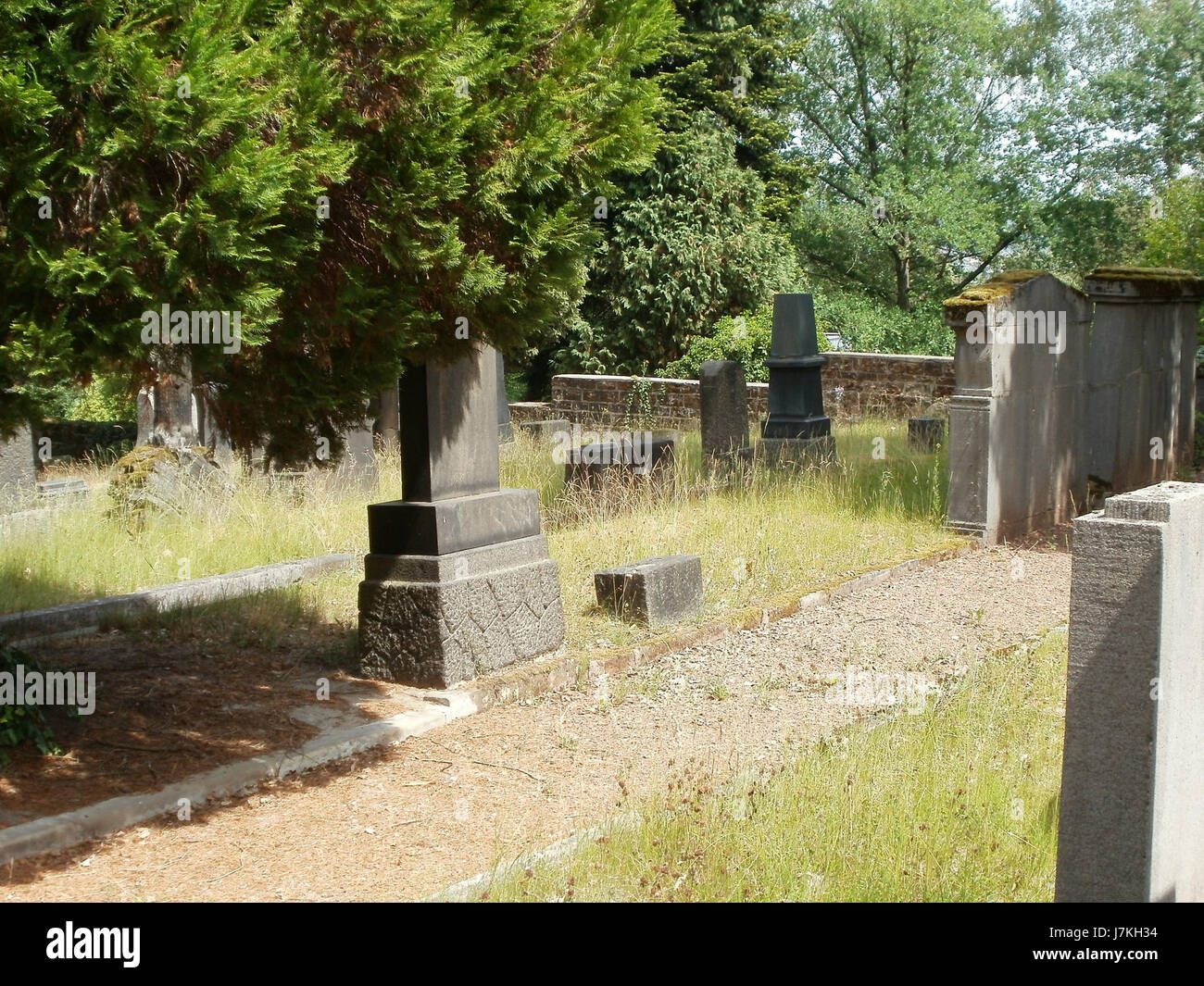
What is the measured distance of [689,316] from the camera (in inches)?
968

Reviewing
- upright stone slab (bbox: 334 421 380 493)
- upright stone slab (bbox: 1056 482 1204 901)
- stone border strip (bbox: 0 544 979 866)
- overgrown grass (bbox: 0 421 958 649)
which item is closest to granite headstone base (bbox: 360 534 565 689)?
stone border strip (bbox: 0 544 979 866)

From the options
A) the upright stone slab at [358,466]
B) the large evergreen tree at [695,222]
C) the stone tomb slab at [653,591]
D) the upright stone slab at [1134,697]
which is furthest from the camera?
the large evergreen tree at [695,222]

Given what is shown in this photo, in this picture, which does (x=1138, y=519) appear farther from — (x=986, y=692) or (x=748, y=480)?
(x=748, y=480)

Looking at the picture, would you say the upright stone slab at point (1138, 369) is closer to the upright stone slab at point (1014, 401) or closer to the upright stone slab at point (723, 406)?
the upright stone slab at point (1014, 401)

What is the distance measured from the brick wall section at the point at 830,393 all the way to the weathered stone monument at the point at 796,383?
8.95ft

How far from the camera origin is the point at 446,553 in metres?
6.75

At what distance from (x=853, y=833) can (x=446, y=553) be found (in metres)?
2.98

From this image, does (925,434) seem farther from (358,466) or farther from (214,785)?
(214,785)

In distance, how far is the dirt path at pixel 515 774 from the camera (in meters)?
4.56

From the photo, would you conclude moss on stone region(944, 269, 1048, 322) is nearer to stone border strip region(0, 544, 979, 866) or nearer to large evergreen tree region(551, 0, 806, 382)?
stone border strip region(0, 544, 979, 866)

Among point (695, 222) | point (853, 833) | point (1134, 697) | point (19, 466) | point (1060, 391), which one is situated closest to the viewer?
point (1134, 697)

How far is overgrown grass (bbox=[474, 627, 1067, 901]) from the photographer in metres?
4.18

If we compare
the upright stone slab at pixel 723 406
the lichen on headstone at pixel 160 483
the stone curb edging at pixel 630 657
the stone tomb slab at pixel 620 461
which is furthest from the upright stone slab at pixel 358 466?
the stone curb edging at pixel 630 657

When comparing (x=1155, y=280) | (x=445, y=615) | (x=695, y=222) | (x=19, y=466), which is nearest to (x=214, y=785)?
(x=445, y=615)
